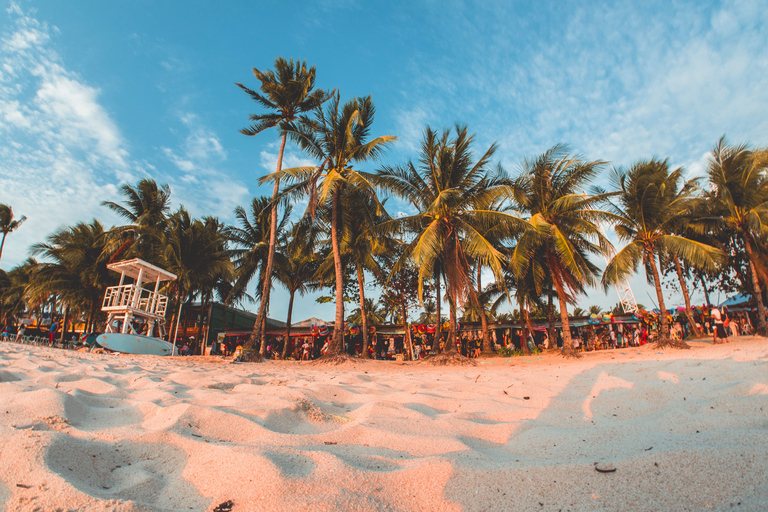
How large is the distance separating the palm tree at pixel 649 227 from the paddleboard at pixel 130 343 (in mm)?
15158

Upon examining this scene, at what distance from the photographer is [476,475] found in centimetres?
159

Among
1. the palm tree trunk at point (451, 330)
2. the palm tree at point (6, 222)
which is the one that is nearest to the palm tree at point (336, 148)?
the palm tree trunk at point (451, 330)

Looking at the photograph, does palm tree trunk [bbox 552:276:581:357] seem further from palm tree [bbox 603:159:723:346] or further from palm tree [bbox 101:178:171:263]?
palm tree [bbox 101:178:171:263]

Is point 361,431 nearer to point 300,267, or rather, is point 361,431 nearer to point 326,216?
point 326,216

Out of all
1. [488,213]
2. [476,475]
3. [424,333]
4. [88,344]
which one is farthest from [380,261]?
[476,475]

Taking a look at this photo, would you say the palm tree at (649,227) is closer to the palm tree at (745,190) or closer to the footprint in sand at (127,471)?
the palm tree at (745,190)

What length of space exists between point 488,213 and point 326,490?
35.3 ft

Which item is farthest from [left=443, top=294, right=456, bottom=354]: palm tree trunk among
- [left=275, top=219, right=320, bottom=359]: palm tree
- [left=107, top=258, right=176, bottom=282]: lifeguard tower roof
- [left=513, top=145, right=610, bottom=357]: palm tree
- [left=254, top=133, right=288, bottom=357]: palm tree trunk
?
[left=107, top=258, right=176, bottom=282]: lifeguard tower roof

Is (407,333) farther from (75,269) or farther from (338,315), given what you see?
(75,269)

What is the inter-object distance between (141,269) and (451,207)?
1120 cm

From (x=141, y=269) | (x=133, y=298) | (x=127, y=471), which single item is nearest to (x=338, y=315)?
(x=133, y=298)

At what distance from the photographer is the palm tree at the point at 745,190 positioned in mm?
12906

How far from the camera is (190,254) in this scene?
57.1ft

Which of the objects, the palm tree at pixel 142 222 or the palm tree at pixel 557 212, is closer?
the palm tree at pixel 557 212
